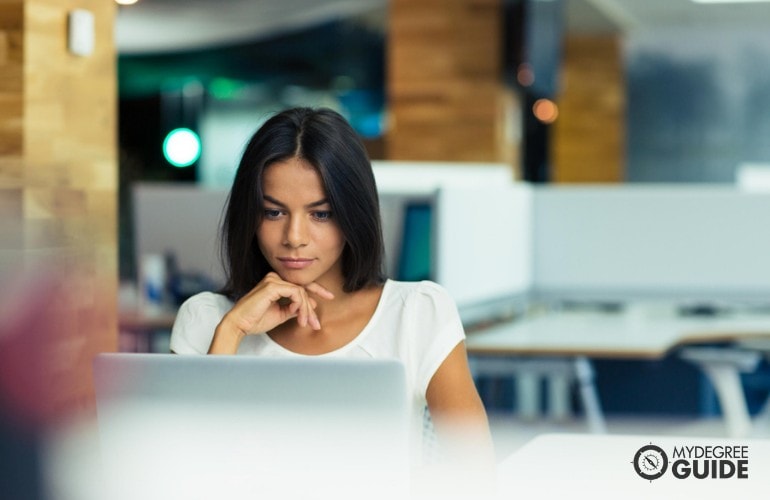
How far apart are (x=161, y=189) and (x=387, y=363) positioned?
11.9ft

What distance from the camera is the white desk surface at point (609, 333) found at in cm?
349

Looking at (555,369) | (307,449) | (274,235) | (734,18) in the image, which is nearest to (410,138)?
(555,369)

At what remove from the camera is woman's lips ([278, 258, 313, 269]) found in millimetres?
1511

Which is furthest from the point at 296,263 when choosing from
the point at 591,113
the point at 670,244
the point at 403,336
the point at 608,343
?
the point at 591,113

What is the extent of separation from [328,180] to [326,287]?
200 mm

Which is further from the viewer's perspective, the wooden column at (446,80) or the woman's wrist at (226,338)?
the wooden column at (446,80)

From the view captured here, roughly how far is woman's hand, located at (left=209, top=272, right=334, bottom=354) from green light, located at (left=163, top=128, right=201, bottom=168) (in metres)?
10.9

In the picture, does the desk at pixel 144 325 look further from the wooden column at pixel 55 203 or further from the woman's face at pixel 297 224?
the woman's face at pixel 297 224

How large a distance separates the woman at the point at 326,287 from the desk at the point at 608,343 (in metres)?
1.88

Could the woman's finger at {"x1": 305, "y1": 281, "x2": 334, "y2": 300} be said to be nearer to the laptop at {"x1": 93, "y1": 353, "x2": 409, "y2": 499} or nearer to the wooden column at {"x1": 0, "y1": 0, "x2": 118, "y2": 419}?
the laptop at {"x1": 93, "y1": 353, "x2": 409, "y2": 499}

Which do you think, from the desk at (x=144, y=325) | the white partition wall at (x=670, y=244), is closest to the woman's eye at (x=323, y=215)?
the desk at (x=144, y=325)

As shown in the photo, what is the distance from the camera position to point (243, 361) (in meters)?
1.07

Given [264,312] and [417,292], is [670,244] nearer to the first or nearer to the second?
[417,292]

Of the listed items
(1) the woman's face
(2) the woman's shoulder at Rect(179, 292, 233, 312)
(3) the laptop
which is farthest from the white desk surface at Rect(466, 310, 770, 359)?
(3) the laptop
